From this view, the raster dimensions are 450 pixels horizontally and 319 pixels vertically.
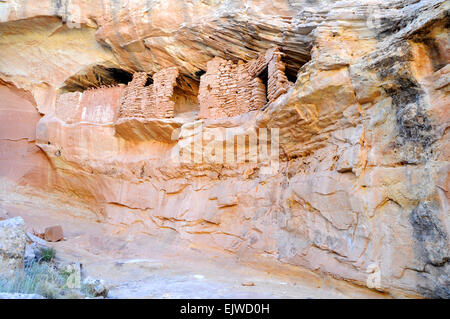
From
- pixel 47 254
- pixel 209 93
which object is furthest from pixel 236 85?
pixel 47 254

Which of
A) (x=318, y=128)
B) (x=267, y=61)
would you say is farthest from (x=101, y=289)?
(x=267, y=61)

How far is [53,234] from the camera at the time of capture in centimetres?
612

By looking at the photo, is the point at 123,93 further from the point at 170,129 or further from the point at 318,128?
the point at 318,128

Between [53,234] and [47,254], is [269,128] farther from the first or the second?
[53,234]

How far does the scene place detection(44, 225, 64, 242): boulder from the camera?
240 inches

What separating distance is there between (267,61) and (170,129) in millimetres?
2296

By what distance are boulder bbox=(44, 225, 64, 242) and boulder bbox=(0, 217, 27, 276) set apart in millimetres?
2666

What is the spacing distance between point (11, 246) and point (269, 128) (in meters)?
3.79

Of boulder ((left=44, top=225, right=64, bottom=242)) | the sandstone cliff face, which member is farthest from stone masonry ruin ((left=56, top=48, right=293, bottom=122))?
boulder ((left=44, top=225, right=64, bottom=242))

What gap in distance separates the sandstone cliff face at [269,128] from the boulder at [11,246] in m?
2.66

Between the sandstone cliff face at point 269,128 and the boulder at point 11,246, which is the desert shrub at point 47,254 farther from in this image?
the sandstone cliff face at point 269,128

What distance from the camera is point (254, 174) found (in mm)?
5570

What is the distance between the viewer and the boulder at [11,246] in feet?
10.8
